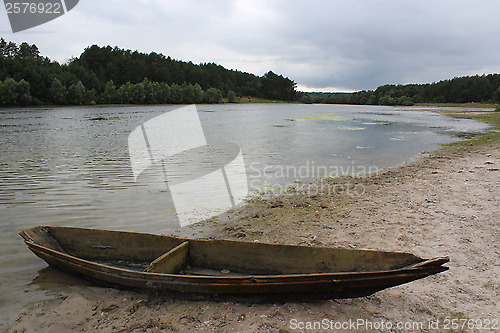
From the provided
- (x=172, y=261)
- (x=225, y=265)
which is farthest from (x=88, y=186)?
(x=225, y=265)

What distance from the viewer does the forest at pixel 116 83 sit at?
324ft

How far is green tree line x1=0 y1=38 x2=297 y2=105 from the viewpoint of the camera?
98188 millimetres

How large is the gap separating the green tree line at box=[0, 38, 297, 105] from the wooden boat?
98573mm

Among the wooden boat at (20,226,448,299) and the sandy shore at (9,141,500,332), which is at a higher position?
the wooden boat at (20,226,448,299)

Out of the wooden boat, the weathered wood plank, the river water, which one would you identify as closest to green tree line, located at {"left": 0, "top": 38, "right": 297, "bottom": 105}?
the river water

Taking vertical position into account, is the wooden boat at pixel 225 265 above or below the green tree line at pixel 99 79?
below

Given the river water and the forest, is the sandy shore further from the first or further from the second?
the forest

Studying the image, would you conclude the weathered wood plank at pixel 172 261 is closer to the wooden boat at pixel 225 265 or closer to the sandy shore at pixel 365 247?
the wooden boat at pixel 225 265

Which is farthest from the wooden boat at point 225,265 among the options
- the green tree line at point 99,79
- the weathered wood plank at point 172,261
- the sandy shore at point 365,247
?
the green tree line at point 99,79

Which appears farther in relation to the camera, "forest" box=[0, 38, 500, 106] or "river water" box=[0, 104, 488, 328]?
"forest" box=[0, 38, 500, 106]

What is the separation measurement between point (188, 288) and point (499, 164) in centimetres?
1682

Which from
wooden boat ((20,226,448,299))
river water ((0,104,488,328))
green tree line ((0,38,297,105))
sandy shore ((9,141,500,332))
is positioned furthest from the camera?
green tree line ((0,38,297,105))

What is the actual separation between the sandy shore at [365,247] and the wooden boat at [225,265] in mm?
332

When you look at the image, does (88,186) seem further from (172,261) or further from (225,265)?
(225,265)
